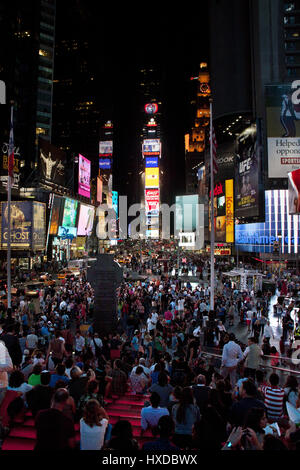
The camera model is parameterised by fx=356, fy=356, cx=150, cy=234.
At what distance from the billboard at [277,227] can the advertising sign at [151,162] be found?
78.5 meters

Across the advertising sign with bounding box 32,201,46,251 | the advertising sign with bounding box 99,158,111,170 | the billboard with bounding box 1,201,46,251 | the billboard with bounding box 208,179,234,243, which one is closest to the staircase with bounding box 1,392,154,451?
the billboard with bounding box 1,201,46,251

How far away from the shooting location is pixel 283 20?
222ft

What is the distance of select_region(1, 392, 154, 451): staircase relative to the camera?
507 cm

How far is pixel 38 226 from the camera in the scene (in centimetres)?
4306

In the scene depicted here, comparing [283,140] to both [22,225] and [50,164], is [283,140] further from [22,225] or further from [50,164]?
[22,225]

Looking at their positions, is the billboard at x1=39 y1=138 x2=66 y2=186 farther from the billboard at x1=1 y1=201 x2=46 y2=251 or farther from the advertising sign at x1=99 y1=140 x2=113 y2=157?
the advertising sign at x1=99 y1=140 x2=113 y2=157

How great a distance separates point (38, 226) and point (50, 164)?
626 inches

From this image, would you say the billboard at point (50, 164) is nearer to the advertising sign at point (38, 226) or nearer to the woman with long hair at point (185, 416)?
the advertising sign at point (38, 226)

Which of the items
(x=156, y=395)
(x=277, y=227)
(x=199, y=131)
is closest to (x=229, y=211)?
(x=277, y=227)

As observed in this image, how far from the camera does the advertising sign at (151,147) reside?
141 m

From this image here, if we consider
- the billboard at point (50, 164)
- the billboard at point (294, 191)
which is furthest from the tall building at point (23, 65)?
the billboard at point (294, 191)

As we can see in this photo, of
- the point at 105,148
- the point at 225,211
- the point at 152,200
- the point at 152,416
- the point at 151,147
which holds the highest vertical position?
the point at 105,148
